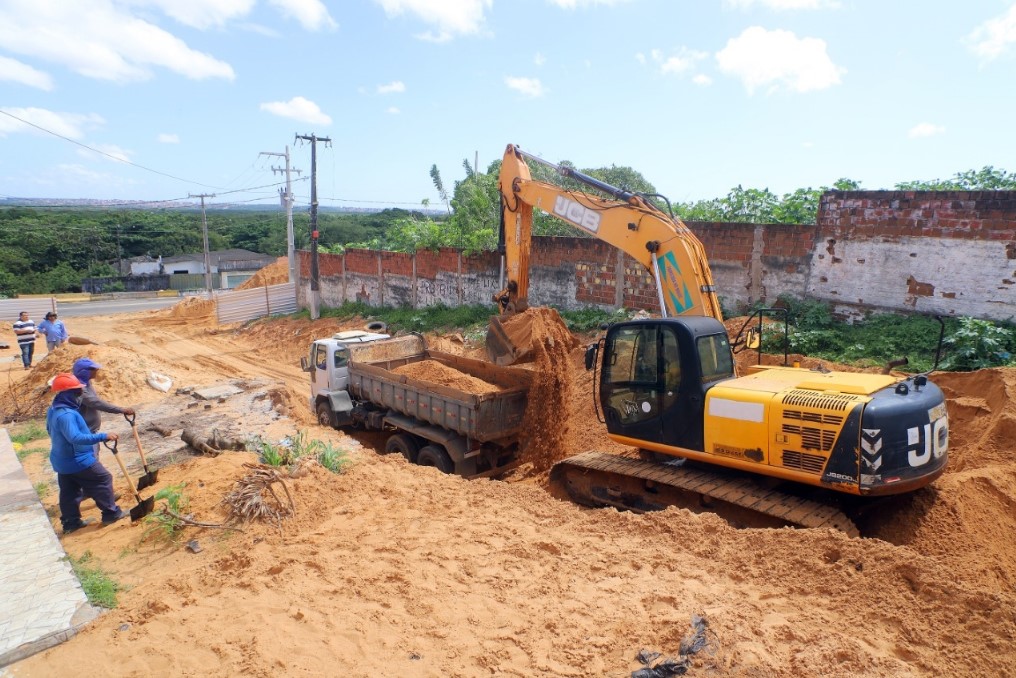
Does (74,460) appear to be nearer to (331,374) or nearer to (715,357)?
(331,374)

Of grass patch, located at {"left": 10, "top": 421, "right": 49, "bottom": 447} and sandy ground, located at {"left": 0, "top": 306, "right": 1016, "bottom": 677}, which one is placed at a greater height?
sandy ground, located at {"left": 0, "top": 306, "right": 1016, "bottom": 677}

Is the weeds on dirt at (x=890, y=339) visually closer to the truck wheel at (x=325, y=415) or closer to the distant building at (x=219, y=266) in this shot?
the truck wheel at (x=325, y=415)

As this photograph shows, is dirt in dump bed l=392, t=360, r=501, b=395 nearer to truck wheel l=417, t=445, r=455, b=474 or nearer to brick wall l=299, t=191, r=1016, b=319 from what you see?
truck wheel l=417, t=445, r=455, b=474

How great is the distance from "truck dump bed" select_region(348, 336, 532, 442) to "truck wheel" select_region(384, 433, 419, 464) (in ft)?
1.28

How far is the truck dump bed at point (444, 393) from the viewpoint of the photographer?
820 centimetres

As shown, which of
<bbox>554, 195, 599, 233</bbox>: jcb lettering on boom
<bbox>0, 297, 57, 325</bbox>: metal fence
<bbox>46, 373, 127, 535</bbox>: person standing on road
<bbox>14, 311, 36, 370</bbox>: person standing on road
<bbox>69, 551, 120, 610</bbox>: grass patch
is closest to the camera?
<bbox>69, 551, 120, 610</bbox>: grass patch

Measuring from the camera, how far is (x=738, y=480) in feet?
20.6

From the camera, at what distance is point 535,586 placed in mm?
4844

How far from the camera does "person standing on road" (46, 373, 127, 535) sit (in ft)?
21.5

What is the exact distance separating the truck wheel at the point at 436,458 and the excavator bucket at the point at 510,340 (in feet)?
5.87

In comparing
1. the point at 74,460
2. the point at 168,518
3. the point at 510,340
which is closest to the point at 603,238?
the point at 510,340

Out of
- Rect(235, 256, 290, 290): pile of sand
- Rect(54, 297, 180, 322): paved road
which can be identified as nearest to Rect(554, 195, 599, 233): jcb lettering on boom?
Rect(235, 256, 290, 290): pile of sand

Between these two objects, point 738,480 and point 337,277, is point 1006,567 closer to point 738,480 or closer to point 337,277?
point 738,480

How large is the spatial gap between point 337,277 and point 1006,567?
23.7 meters
